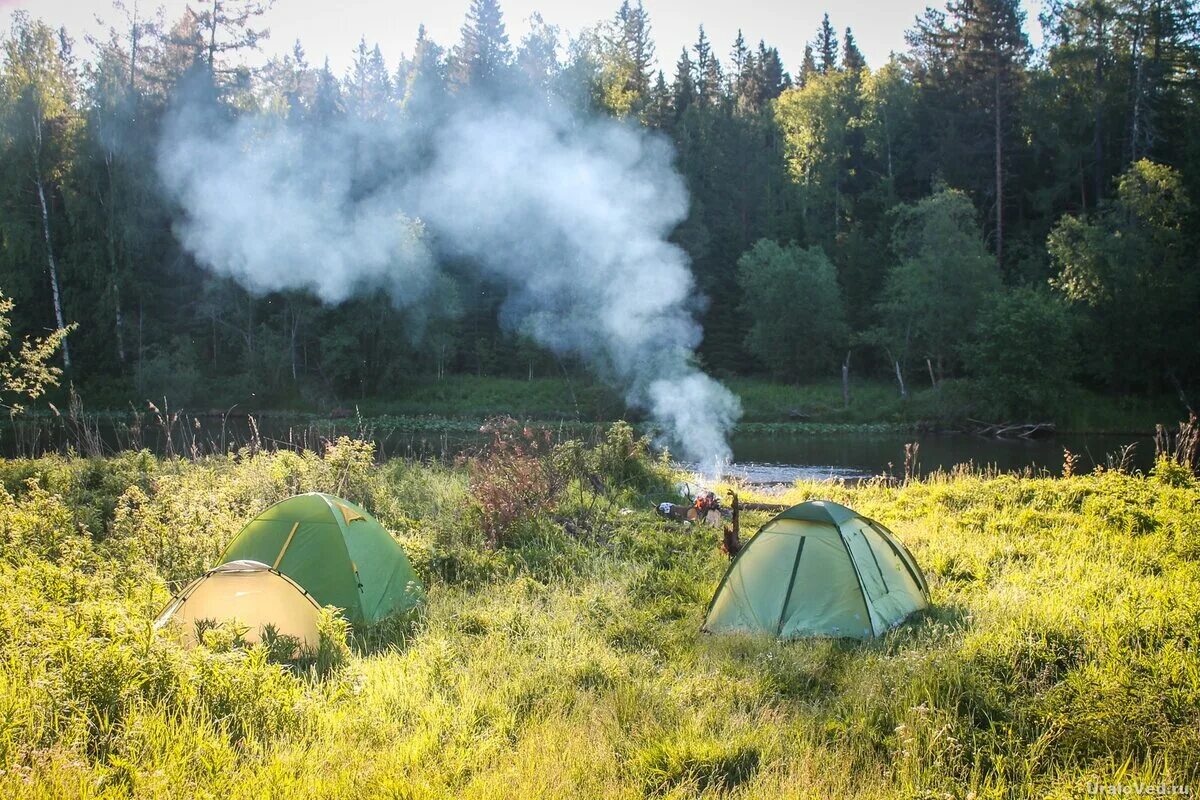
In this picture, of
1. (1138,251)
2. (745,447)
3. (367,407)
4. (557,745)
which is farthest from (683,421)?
(1138,251)

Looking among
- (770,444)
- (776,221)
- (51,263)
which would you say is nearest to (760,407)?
(770,444)

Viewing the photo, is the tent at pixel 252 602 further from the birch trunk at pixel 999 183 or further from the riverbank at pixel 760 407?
the birch trunk at pixel 999 183

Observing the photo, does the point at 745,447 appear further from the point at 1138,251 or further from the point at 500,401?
the point at 1138,251

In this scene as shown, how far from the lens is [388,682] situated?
5.15 meters

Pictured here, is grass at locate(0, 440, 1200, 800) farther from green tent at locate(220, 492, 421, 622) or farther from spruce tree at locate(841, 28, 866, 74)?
spruce tree at locate(841, 28, 866, 74)

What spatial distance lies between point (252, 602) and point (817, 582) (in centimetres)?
440

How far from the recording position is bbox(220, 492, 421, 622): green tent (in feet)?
23.0

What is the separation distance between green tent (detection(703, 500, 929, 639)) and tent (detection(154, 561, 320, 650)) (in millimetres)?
3170

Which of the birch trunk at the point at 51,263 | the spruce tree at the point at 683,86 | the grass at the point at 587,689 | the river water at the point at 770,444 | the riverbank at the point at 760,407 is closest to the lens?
the grass at the point at 587,689

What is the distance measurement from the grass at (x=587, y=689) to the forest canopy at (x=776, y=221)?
27.6 m

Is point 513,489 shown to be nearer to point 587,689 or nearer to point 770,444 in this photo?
point 587,689

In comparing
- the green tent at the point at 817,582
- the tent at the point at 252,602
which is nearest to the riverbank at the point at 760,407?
the green tent at the point at 817,582

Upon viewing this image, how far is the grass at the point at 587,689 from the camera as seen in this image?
3.93 m

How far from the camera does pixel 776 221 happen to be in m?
46.3
